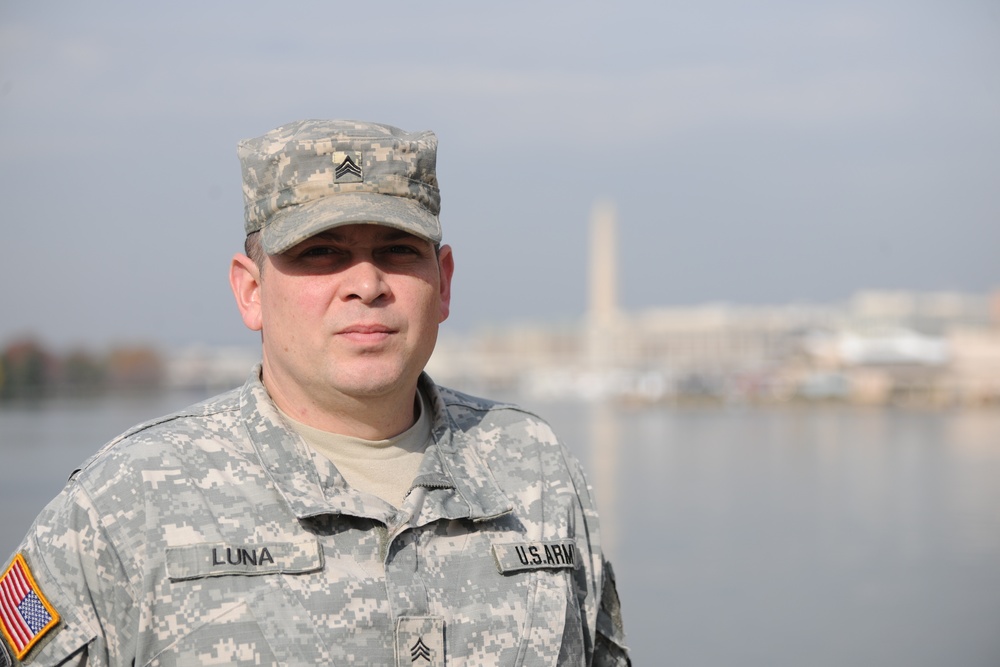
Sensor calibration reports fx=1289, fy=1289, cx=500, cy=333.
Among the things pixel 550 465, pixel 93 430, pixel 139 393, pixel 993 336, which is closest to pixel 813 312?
pixel 993 336

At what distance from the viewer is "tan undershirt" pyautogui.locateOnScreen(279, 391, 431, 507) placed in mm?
1662

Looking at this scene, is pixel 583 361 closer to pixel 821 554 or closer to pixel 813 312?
pixel 813 312

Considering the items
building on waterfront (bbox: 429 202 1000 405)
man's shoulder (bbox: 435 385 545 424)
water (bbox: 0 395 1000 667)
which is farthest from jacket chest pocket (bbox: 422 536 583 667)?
building on waterfront (bbox: 429 202 1000 405)

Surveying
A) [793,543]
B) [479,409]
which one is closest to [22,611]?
[479,409]

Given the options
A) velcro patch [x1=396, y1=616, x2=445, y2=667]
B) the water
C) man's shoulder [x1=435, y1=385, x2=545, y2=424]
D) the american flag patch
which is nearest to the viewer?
the american flag patch

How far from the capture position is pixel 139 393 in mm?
60531

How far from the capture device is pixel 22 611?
4.76 ft

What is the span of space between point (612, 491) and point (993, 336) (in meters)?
61.8

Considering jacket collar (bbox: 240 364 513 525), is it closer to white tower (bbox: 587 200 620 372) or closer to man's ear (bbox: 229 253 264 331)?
man's ear (bbox: 229 253 264 331)

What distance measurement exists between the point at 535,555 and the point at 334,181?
1.82 ft

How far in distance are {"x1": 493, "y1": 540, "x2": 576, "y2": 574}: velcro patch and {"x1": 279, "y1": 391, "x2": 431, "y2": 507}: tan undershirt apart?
0.15 m

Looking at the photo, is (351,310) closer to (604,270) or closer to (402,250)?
(402,250)

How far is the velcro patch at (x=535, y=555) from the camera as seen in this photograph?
168 cm

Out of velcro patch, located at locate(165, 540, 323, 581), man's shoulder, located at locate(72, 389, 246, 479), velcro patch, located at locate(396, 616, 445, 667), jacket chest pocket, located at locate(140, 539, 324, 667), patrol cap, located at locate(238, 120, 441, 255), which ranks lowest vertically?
velcro patch, located at locate(396, 616, 445, 667)
